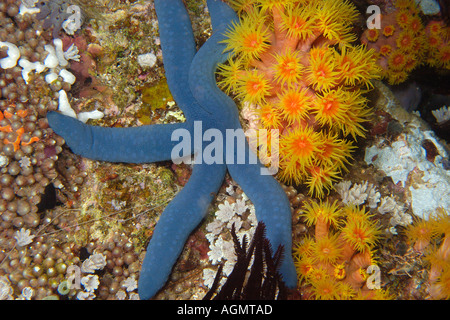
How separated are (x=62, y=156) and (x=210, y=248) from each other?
2280 millimetres

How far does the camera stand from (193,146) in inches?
146

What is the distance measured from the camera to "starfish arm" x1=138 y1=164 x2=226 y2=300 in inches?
128

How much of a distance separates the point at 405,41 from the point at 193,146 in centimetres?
375

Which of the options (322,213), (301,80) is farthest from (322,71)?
(322,213)

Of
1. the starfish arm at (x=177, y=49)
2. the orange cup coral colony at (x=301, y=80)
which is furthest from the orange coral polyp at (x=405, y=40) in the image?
the starfish arm at (x=177, y=49)

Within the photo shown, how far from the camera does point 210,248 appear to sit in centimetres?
355

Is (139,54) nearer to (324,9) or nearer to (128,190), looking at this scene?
(128,190)

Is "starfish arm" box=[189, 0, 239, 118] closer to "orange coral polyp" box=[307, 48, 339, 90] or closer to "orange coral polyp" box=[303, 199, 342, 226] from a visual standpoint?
"orange coral polyp" box=[307, 48, 339, 90]

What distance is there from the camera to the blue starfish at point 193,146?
→ 10.9 ft

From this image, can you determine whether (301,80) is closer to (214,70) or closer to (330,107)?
(330,107)

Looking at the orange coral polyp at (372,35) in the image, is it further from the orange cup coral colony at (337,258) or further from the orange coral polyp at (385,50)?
the orange cup coral colony at (337,258)

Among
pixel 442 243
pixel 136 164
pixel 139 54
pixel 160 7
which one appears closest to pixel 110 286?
pixel 136 164

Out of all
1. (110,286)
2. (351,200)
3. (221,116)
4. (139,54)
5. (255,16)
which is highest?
(255,16)

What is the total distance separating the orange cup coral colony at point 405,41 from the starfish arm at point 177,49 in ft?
9.70
